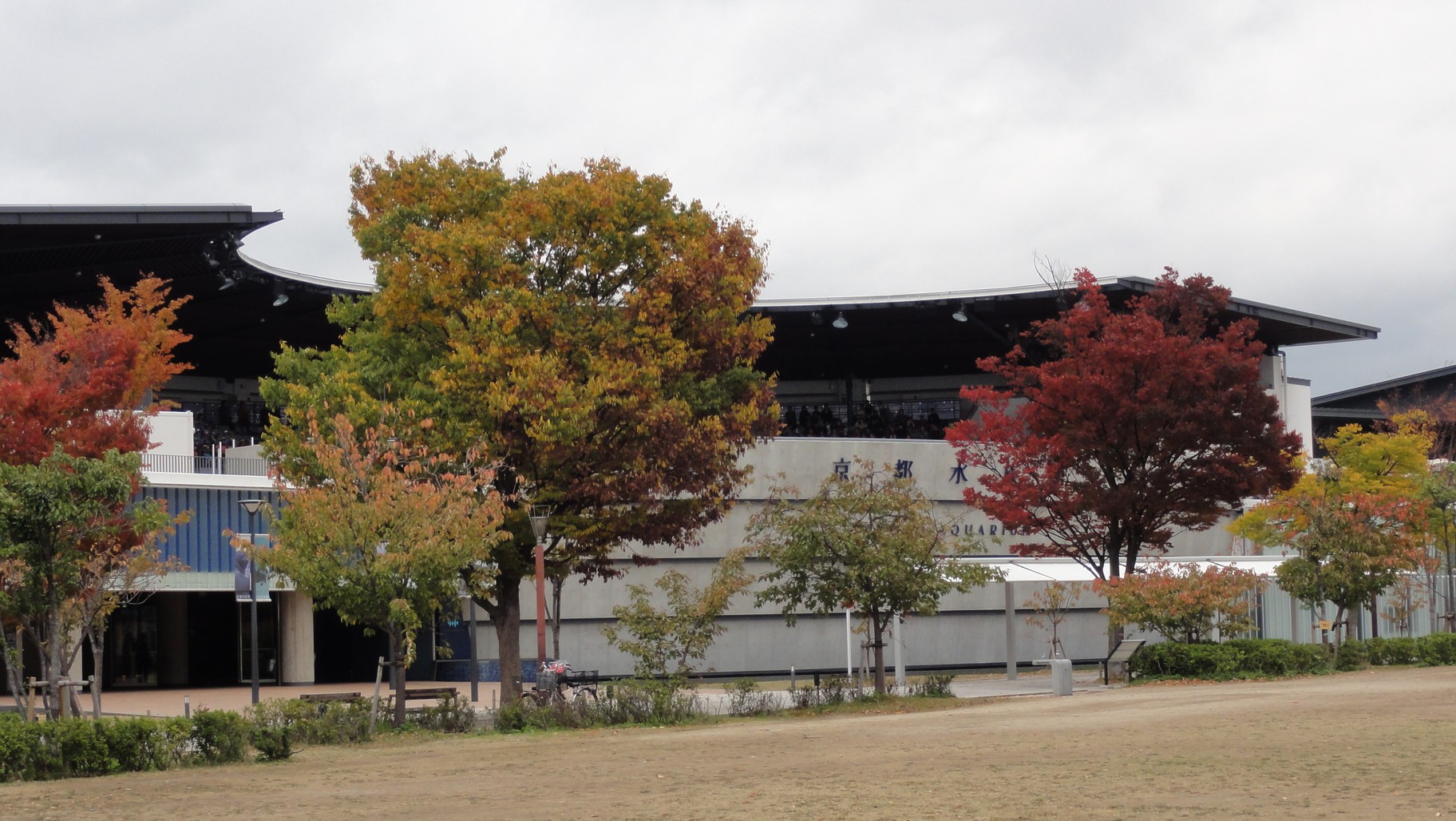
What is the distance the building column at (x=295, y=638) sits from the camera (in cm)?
4047

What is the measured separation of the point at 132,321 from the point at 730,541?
1475cm

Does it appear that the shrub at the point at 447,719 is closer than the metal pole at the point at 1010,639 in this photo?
Yes

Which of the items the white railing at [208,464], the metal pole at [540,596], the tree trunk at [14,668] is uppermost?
the white railing at [208,464]

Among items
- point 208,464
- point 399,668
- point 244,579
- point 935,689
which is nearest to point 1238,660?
point 935,689

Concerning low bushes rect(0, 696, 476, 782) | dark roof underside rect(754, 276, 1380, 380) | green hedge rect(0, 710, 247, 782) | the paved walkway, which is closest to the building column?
the paved walkway

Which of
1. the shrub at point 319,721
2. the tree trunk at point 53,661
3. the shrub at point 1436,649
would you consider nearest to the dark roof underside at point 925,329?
the shrub at point 1436,649

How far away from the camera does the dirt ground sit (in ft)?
40.3

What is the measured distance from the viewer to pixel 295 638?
133 ft

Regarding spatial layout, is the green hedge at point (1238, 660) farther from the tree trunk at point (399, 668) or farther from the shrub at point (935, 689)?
the tree trunk at point (399, 668)

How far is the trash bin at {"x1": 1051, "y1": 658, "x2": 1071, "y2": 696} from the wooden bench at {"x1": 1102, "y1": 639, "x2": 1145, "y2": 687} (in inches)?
107

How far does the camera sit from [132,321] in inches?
1390

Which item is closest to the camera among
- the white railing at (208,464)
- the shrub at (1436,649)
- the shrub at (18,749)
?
the shrub at (18,749)

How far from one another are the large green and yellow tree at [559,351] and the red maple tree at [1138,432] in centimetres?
629

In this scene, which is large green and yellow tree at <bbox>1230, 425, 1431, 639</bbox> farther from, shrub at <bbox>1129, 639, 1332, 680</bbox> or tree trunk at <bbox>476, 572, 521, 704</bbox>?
tree trunk at <bbox>476, 572, 521, 704</bbox>
